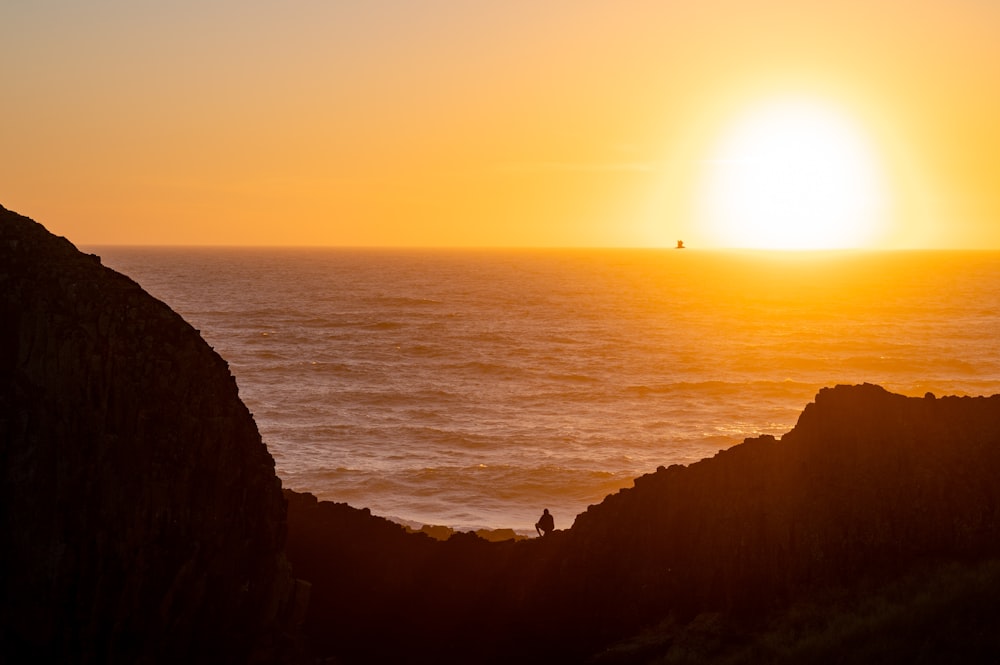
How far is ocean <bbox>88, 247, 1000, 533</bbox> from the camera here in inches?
2259

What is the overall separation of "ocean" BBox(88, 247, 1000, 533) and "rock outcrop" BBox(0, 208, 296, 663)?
25721 millimetres

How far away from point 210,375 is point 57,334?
3534 mm

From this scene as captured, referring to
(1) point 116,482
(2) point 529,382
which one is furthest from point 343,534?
(2) point 529,382

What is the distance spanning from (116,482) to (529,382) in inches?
2941

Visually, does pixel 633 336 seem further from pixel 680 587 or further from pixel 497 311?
pixel 680 587

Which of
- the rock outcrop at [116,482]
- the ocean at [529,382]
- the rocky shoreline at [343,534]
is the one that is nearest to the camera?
the rock outcrop at [116,482]

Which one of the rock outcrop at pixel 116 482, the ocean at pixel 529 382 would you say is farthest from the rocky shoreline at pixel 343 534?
the ocean at pixel 529 382

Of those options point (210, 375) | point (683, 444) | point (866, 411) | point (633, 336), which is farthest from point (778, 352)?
point (210, 375)

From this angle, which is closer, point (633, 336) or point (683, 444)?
point (683, 444)

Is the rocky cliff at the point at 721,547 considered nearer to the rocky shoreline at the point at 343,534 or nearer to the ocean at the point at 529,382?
the rocky shoreline at the point at 343,534

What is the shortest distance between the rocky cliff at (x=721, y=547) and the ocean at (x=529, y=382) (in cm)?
1940

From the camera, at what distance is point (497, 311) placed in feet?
575

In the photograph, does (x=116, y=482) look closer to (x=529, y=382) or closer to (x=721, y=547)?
(x=721, y=547)

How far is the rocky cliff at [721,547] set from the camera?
25812mm
